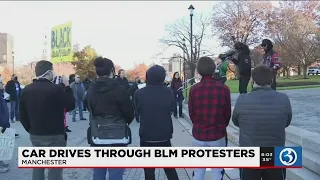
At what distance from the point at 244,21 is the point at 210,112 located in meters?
63.2

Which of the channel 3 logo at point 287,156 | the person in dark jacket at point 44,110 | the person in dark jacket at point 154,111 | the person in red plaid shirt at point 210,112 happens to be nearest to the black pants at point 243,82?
the person in dark jacket at point 154,111

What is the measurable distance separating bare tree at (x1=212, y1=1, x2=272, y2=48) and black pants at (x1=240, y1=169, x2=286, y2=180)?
2432 inches

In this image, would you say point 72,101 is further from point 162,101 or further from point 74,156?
point 162,101

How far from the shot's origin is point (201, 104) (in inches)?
185

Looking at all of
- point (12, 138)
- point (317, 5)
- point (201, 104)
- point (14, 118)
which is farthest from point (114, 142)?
point (317, 5)

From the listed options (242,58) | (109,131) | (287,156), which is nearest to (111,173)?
(109,131)

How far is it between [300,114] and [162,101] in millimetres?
6720

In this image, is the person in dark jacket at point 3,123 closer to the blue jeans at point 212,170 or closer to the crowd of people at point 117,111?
the crowd of people at point 117,111

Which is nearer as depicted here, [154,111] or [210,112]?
[210,112]

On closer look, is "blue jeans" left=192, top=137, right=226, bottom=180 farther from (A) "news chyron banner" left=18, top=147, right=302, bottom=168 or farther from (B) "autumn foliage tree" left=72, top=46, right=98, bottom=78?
(B) "autumn foliage tree" left=72, top=46, right=98, bottom=78

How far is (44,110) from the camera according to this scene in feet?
15.7

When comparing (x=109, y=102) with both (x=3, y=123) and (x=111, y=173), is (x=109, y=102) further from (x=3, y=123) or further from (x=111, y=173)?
(x=3, y=123)

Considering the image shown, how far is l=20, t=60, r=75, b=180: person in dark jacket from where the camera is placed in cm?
479

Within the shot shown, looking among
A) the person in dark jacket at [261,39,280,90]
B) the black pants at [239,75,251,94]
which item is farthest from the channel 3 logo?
Answer: the black pants at [239,75,251,94]
